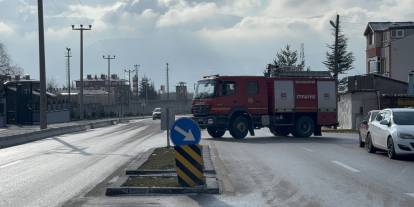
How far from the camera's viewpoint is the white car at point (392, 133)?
65.9 ft

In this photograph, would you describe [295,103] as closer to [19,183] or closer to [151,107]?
[19,183]

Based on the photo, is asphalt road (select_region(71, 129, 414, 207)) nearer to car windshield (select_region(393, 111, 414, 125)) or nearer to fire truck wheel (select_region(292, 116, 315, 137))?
car windshield (select_region(393, 111, 414, 125))

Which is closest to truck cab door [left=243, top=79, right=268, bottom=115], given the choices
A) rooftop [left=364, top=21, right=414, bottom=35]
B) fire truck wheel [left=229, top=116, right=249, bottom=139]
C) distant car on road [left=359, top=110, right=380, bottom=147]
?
fire truck wheel [left=229, top=116, right=249, bottom=139]

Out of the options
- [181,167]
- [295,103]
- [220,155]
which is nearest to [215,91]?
[295,103]

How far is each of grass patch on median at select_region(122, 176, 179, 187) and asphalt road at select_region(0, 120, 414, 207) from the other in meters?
0.84

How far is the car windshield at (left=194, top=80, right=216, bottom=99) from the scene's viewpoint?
3256cm

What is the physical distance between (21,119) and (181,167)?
172 feet

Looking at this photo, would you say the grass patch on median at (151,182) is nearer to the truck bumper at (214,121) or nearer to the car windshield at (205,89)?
the truck bumper at (214,121)

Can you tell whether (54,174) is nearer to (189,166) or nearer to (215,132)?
(189,166)

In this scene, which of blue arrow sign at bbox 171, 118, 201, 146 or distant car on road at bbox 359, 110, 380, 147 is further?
distant car on road at bbox 359, 110, 380, 147

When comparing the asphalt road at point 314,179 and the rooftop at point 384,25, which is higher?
the rooftop at point 384,25

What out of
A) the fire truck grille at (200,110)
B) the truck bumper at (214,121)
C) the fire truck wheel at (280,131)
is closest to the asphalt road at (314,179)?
the truck bumper at (214,121)

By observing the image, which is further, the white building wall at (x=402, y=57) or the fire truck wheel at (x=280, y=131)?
the white building wall at (x=402, y=57)

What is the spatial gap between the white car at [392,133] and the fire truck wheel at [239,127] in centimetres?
949
